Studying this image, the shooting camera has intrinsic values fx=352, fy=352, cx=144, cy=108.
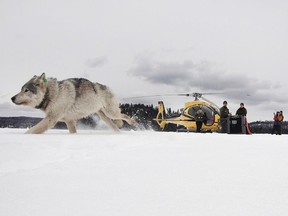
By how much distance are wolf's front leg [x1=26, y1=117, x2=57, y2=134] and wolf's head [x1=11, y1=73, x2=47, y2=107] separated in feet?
1.36

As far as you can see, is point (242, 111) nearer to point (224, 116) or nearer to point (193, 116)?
point (224, 116)

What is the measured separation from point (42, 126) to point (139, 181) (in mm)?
5061

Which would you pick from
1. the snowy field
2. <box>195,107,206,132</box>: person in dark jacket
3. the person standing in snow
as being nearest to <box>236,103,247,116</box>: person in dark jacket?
the person standing in snow

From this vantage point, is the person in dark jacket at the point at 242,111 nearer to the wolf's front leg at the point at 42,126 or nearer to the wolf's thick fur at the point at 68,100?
the wolf's thick fur at the point at 68,100

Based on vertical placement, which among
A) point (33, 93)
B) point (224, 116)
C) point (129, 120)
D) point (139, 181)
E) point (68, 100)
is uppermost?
point (33, 93)

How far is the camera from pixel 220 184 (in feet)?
10.6

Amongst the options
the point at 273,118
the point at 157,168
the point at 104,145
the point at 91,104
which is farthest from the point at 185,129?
the point at 157,168

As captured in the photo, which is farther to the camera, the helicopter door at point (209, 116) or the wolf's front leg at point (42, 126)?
the helicopter door at point (209, 116)

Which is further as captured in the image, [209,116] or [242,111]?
[209,116]

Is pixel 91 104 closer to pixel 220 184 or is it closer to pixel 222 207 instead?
pixel 220 184

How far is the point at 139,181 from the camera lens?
3258mm

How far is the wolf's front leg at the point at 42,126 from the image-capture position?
768 centimetres

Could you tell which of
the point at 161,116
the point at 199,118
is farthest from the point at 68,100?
the point at 161,116

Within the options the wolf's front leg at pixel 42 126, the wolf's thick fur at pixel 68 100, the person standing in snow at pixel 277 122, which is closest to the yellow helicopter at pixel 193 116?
the person standing in snow at pixel 277 122
